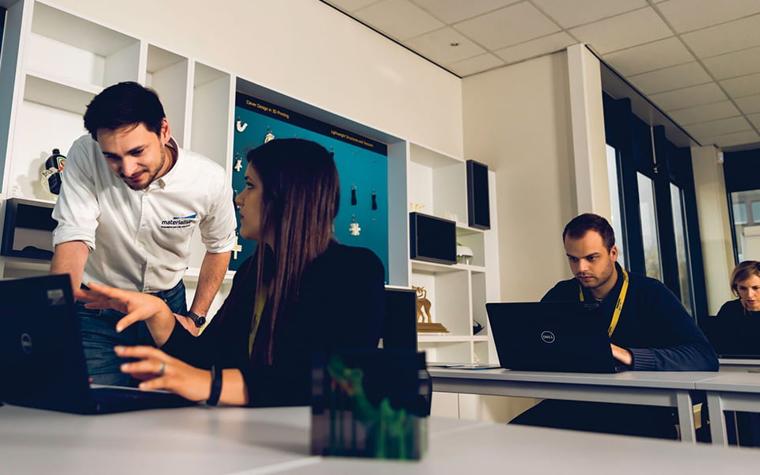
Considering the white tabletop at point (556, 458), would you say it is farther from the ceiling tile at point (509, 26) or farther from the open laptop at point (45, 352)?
the ceiling tile at point (509, 26)

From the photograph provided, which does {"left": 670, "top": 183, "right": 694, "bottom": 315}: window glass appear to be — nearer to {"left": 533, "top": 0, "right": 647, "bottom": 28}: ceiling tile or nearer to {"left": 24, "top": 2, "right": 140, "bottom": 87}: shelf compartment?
{"left": 533, "top": 0, "right": 647, "bottom": 28}: ceiling tile

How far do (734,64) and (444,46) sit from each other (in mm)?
2334

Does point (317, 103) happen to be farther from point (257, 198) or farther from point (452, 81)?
point (257, 198)

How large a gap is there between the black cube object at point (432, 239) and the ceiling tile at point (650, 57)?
191 centimetres

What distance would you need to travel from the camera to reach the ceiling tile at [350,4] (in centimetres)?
385

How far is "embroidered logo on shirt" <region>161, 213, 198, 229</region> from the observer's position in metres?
1.97

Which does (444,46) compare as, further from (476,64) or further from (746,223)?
(746,223)

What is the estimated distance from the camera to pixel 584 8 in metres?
3.94

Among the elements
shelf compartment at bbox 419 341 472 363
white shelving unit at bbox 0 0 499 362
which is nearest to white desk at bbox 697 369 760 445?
white shelving unit at bbox 0 0 499 362

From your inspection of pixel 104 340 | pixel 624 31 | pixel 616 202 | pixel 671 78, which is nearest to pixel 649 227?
pixel 616 202

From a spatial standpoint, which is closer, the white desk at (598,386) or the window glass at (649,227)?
the white desk at (598,386)

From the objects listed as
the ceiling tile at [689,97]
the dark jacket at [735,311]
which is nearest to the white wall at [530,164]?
the dark jacket at [735,311]

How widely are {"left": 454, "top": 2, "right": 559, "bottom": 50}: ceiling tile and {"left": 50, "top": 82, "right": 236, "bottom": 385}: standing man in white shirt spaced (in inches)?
104

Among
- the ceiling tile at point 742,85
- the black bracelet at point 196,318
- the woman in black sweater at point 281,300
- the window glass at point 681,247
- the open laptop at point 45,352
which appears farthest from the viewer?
the window glass at point 681,247
